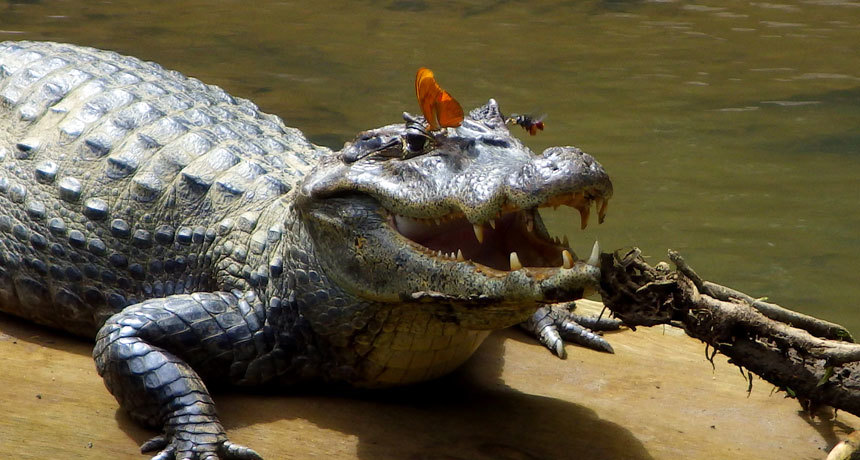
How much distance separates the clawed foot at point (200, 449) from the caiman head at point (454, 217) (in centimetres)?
65

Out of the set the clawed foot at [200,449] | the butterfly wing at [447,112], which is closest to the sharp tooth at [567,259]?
the butterfly wing at [447,112]

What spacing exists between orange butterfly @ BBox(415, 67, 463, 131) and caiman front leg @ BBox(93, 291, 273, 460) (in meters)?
0.96

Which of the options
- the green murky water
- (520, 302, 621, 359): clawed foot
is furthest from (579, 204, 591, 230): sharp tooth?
the green murky water

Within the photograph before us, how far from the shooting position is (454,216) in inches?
124

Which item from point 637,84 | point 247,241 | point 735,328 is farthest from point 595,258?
point 637,84

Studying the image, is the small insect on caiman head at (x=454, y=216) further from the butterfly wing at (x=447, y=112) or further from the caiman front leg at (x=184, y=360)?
the caiman front leg at (x=184, y=360)

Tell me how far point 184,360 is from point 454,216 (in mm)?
1142

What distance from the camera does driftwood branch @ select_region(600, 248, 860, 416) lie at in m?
3.22

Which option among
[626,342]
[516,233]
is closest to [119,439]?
[516,233]

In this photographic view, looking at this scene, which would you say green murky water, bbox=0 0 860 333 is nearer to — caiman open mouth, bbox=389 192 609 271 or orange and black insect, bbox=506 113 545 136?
orange and black insect, bbox=506 113 545 136

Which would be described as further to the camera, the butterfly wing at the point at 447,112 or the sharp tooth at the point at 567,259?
the butterfly wing at the point at 447,112

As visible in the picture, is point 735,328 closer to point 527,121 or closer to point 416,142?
point 527,121

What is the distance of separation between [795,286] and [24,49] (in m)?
4.57

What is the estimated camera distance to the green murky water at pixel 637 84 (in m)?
6.87
